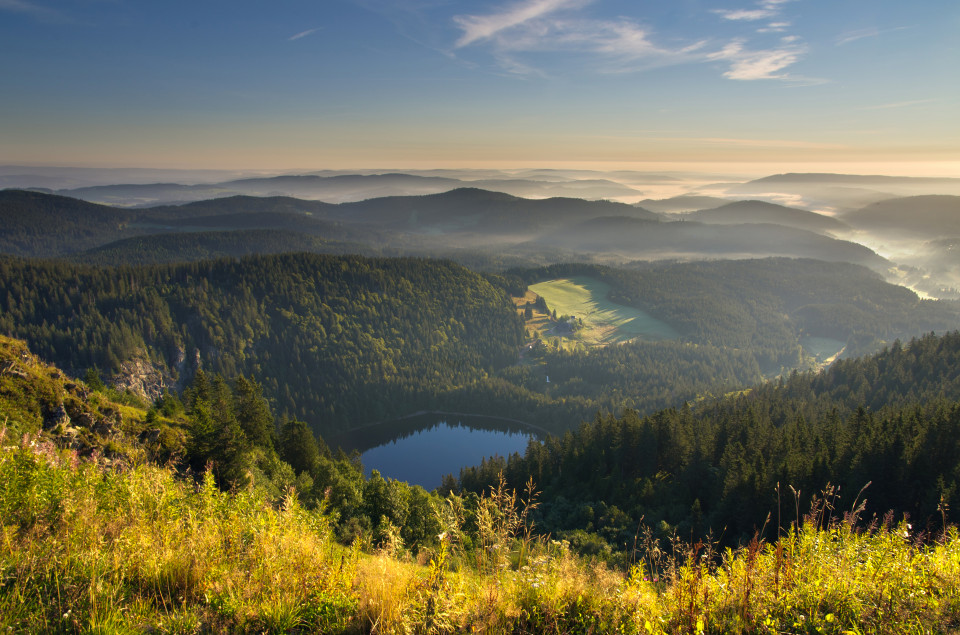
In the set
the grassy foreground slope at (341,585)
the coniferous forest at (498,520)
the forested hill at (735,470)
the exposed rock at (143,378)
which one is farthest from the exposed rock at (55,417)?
the exposed rock at (143,378)

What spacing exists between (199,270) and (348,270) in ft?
174

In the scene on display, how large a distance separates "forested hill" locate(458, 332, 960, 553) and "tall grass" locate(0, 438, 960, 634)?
14751mm

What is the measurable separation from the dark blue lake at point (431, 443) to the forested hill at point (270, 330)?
29.6 ft

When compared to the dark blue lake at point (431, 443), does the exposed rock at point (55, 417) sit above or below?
above

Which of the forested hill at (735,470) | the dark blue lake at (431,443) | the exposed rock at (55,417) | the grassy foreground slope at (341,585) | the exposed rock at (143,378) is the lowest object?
the dark blue lake at (431,443)

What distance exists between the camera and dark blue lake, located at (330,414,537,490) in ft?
362

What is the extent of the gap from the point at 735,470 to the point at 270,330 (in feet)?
514

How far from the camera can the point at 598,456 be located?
5319cm

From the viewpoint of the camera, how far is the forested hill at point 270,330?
13450 centimetres

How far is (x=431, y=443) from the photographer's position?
12669 centimetres

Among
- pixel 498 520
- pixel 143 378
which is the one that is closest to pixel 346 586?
pixel 498 520

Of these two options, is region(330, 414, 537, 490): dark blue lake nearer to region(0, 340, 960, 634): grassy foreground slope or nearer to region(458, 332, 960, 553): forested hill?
region(458, 332, 960, 553): forested hill

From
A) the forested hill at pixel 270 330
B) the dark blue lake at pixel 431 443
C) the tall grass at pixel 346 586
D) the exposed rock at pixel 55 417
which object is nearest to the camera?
the tall grass at pixel 346 586

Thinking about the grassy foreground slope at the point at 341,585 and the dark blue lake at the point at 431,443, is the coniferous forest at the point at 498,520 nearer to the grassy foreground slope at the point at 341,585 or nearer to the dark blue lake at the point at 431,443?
the grassy foreground slope at the point at 341,585
